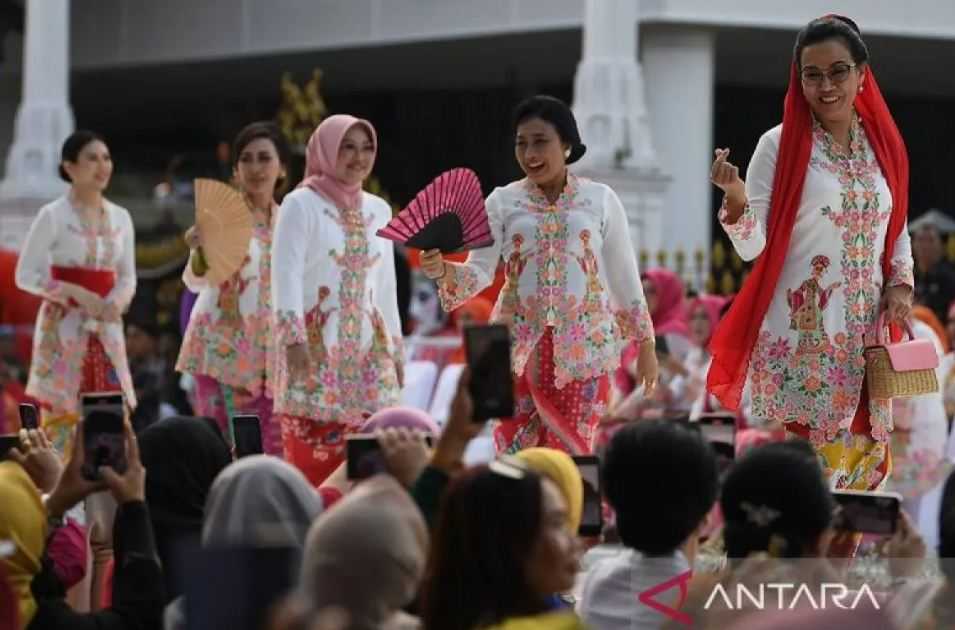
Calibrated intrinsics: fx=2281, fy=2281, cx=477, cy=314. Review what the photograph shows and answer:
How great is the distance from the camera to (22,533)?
15.5ft

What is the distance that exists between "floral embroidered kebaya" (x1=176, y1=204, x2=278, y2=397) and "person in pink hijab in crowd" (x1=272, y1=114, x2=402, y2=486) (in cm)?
99

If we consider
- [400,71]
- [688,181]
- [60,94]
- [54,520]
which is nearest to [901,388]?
[54,520]

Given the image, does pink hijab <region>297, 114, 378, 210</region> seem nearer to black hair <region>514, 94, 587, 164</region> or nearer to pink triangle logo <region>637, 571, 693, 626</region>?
black hair <region>514, 94, 587, 164</region>

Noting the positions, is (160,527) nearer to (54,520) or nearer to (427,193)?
(54,520)

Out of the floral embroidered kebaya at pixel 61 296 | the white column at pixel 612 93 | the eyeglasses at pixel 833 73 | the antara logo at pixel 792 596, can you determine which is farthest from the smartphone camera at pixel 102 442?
the white column at pixel 612 93

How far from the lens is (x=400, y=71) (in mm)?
24828

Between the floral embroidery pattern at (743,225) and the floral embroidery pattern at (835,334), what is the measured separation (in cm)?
30

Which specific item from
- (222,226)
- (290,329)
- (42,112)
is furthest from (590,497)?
(42,112)

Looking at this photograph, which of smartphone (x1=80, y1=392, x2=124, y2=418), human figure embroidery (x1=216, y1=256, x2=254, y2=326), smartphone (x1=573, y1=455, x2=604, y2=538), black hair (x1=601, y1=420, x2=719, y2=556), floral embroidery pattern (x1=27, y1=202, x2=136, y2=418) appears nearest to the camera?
black hair (x1=601, y1=420, x2=719, y2=556)

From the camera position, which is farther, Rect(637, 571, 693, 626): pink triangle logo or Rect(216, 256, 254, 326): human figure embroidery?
Rect(216, 256, 254, 326): human figure embroidery

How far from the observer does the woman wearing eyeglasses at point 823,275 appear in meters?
6.97

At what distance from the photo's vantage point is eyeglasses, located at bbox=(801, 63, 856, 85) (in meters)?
6.84

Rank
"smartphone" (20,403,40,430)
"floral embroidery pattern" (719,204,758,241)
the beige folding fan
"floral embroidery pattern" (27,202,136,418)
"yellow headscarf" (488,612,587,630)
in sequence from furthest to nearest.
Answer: "floral embroidery pattern" (27,202,136,418) → the beige folding fan → "floral embroidery pattern" (719,204,758,241) → "smartphone" (20,403,40,430) → "yellow headscarf" (488,612,587,630)

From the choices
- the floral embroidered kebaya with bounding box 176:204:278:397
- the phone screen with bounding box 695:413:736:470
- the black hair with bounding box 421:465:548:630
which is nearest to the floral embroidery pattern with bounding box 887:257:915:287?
the phone screen with bounding box 695:413:736:470
